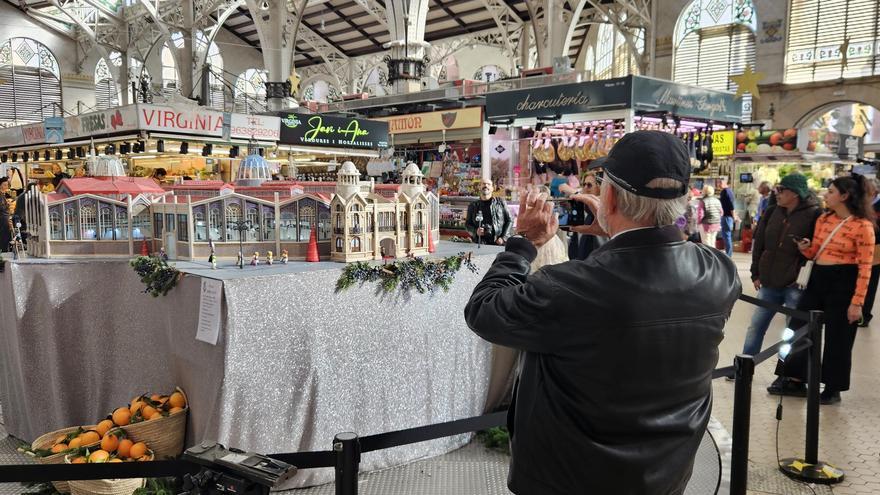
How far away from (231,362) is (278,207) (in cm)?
106

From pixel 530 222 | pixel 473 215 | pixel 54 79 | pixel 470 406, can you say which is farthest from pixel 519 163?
pixel 54 79

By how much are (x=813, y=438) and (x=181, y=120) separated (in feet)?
28.7

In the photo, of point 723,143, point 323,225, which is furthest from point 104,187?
point 723,143

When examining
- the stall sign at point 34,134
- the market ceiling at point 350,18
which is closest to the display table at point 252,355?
the stall sign at point 34,134

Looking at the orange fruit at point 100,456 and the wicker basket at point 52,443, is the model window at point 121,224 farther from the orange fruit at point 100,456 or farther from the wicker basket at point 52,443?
the orange fruit at point 100,456

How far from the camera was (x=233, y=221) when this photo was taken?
3.58m

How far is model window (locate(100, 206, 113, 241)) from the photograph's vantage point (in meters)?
3.68

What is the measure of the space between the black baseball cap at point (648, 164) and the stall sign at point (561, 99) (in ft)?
27.3

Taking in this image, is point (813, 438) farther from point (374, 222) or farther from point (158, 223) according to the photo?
point (158, 223)

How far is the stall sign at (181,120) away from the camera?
29.1 ft

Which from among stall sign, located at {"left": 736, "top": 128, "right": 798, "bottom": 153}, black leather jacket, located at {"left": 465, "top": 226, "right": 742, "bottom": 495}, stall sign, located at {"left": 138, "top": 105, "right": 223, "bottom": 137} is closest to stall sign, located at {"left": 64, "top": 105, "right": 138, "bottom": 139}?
stall sign, located at {"left": 138, "top": 105, "right": 223, "bottom": 137}

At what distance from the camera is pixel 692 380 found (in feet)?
4.60

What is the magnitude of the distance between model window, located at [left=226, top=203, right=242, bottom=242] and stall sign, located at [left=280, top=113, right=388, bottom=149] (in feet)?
24.5

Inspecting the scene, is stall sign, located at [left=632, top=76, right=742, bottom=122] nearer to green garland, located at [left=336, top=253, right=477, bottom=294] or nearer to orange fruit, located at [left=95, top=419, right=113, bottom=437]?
green garland, located at [left=336, top=253, right=477, bottom=294]
